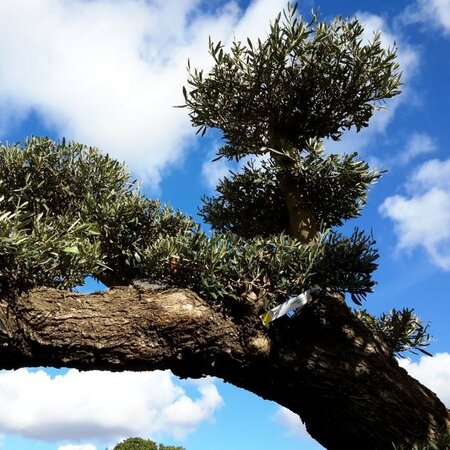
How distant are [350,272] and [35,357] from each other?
15.3ft

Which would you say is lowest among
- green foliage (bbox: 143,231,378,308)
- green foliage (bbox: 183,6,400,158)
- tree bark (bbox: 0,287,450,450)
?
tree bark (bbox: 0,287,450,450)

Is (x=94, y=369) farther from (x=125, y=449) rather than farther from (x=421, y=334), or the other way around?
(x=125, y=449)

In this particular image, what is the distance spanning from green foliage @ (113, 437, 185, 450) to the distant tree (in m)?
15.5

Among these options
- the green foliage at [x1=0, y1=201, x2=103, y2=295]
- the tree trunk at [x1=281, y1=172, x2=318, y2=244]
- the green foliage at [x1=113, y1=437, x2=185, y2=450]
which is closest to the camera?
the green foliage at [x1=0, y1=201, x2=103, y2=295]

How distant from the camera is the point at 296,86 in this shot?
1030 cm

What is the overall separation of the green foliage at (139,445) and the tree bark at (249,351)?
56.8 feet

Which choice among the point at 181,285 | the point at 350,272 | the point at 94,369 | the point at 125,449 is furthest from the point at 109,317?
the point at 125,449

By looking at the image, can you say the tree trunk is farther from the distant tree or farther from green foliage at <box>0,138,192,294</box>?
green foliage at <box>0,138,192,294</box>

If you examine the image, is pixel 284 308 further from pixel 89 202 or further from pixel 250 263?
pixel 89 202

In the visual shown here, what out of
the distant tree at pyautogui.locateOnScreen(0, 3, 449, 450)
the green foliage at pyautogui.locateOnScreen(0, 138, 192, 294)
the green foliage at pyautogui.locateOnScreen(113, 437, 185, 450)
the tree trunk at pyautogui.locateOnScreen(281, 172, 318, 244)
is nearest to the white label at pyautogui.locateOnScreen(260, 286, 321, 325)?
the distant tree at pyautogui.locateOnScreen(0, 3, 449, 450)

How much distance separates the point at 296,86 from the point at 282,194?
217 cm

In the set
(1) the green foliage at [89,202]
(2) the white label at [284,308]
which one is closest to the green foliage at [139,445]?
(1) the green foliage at [89,202]

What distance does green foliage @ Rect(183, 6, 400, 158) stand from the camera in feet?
33.0

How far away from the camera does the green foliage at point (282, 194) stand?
1006 centimetres
